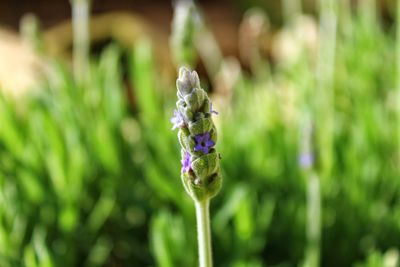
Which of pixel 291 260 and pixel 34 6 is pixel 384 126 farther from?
pixel 34 6

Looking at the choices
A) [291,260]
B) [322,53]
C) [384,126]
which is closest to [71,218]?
[291,260]

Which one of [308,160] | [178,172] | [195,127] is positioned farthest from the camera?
[178,172]

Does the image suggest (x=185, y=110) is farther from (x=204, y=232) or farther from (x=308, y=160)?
(x=308, y=160)

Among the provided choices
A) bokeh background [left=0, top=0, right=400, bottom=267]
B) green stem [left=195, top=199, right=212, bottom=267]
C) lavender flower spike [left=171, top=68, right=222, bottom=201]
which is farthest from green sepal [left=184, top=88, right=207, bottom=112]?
bokeh background [left=0, top=0, right=400, bottom=267]

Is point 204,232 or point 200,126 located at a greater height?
point 200,126

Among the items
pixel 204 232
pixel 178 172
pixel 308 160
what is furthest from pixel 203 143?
pixel 178 172

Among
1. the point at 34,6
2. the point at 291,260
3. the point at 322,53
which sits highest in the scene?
the point at 34,6

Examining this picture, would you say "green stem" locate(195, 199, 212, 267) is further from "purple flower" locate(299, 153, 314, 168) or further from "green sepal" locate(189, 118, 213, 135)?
"purple flower" locate(299, 153, 314, 168)
